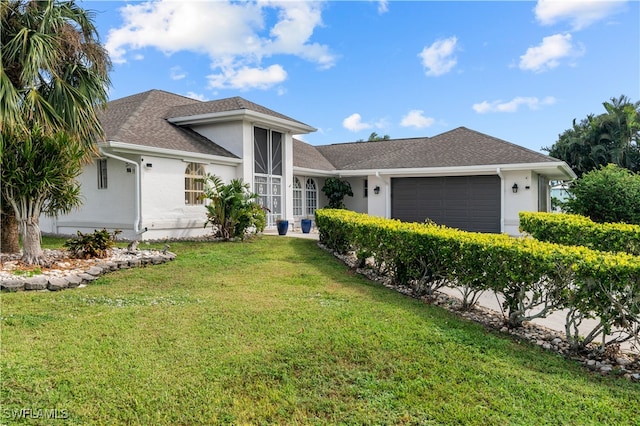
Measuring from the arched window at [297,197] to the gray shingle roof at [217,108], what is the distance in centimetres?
398

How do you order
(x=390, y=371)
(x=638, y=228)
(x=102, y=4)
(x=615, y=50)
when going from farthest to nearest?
(x=615, y=50)
(x=102, y=4)
(x=638, y=228)
(x=390, y=371)

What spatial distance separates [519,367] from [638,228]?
7951 millimetres

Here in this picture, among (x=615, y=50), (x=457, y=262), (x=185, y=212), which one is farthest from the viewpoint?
(x=185, y=212)

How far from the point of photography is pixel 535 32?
13.7 m

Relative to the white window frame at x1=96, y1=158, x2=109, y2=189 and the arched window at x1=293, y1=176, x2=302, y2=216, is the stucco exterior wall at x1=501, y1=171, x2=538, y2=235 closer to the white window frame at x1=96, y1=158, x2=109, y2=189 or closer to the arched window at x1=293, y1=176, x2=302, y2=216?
the arched window at x1=293, y1=176, x2=302, y2=216

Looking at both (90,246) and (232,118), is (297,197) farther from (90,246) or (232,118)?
(90,246)

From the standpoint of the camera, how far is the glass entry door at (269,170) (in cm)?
1664

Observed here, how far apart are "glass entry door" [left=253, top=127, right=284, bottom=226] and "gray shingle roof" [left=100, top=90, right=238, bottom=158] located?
1.34 metres

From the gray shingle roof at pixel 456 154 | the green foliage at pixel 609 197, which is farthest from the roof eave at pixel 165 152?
the green foliage at pixel 609 197

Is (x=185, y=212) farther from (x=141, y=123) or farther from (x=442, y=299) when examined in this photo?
(x=442, y=299)

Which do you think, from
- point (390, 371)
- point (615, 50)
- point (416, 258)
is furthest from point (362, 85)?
point (390, 371)

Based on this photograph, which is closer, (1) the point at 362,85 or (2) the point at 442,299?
(2) the point at 442,299

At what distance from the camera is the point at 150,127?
1466 cm

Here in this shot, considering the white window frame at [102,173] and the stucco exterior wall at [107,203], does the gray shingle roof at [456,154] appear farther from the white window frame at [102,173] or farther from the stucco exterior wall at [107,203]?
the white window frame at [102,173]
